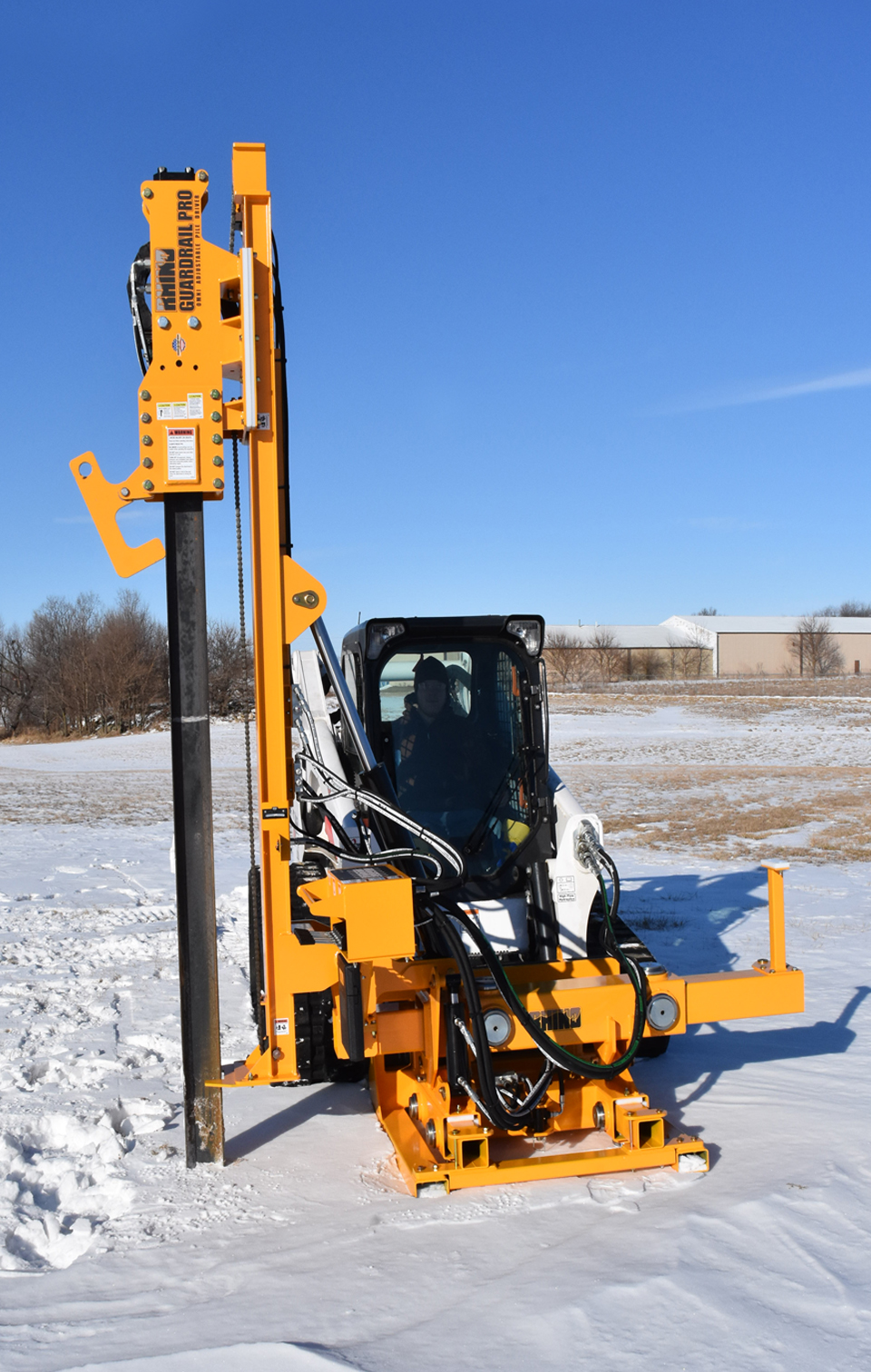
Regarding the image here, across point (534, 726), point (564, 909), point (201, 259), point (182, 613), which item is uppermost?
point (201, 259)

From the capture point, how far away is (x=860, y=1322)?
299 cm

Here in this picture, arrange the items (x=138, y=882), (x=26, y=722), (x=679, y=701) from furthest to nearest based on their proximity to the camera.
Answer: (x=26, y=722), (x=679, y=701), (x=138, y=882)

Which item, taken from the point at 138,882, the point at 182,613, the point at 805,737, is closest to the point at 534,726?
the point at 182,613

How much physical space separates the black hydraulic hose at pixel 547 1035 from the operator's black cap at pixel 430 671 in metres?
1.14

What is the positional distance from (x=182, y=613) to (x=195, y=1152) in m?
2.14

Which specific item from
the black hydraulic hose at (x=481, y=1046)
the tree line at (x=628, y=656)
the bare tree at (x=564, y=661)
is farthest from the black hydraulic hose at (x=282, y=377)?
the tree line at (x=628, y=656)

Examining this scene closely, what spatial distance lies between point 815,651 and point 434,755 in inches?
3367

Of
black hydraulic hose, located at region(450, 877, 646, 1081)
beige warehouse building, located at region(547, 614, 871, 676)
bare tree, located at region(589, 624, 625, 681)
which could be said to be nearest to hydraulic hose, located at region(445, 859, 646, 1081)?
black hydraulic hose, located at region(450, 877, 646, 1081)

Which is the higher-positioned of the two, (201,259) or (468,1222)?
(201,259)

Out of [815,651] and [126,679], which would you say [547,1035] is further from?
[815,651]

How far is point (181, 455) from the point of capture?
3.95 metres

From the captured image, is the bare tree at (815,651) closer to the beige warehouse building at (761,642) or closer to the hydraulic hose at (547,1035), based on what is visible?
the beige warehouse building at (761,642)

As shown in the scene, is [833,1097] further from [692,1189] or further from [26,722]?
[26,722]

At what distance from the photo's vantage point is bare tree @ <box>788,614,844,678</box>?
3339 inches
